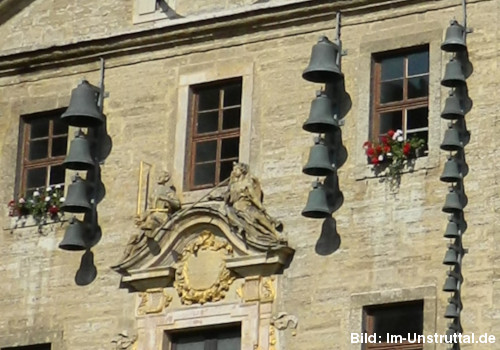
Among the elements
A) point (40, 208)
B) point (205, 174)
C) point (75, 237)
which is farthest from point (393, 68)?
point (40, 208)

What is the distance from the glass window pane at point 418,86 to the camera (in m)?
32.2

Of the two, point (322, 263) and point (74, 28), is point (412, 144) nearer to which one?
point (322, 263)

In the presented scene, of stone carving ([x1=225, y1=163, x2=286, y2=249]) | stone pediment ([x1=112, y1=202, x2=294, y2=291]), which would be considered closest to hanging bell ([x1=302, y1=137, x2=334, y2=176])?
stone carving ([x1=225, y1=163, x2=286, y2=249])

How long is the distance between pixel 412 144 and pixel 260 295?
243 centimetres

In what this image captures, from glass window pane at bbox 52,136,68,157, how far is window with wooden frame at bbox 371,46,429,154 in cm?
423

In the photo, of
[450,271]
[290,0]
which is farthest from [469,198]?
[290,0]

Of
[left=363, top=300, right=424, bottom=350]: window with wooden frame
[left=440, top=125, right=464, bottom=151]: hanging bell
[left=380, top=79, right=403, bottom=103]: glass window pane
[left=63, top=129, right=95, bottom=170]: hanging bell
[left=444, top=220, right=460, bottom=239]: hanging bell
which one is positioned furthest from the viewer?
[left=63, top=129, right=95, bottom=170]: hanging bell

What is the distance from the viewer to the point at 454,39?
104 ft

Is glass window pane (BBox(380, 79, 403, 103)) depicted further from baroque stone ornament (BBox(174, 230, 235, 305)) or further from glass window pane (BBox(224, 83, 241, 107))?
baroque stone ornament (BBox(174, 230, 235, 305))

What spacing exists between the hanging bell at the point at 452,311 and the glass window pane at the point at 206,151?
4010mm

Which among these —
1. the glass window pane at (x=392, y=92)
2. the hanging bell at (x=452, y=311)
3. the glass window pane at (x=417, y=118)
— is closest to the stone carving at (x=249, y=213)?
the glass window pane at (x=392, y=92)

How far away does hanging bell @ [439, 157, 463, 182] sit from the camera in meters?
31.2

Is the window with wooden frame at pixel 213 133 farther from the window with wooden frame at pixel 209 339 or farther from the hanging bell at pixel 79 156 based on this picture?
the window with wooden frame at pixel 209 339

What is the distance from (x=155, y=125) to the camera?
33.9m
